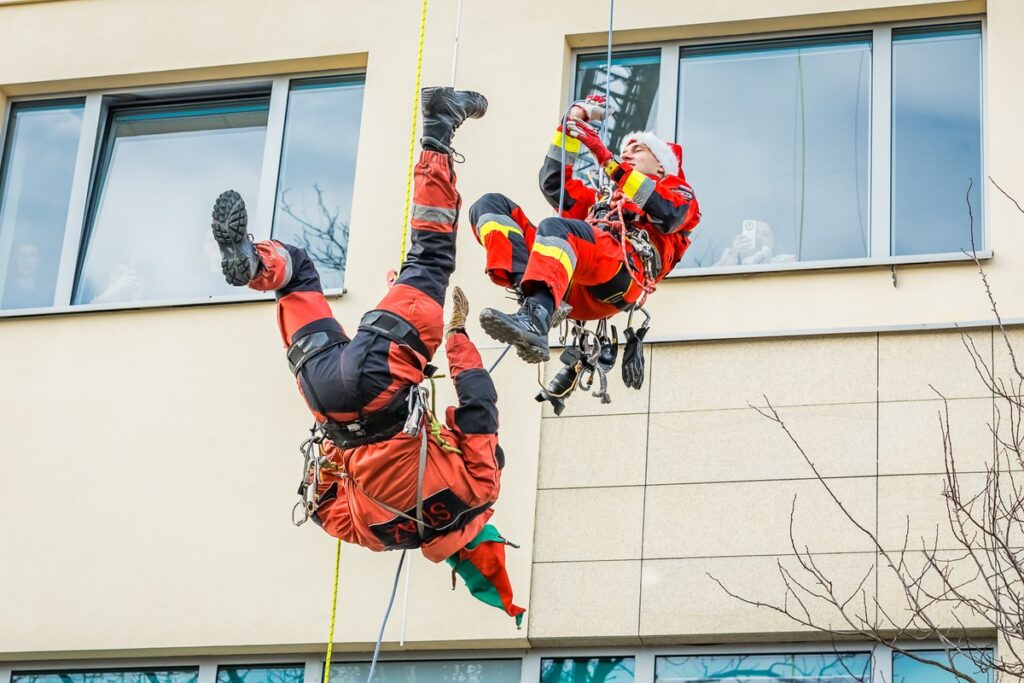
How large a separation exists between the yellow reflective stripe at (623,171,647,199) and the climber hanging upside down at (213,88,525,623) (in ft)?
2.68

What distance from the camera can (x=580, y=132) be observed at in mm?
9656

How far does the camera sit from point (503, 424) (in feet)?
38.2

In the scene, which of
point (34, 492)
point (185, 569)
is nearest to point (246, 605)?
point (185, 569)

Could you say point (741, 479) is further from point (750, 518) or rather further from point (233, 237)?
point (233, 237)

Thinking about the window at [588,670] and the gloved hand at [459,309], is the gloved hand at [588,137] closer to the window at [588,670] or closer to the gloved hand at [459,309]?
the gloved hand at [459,309]

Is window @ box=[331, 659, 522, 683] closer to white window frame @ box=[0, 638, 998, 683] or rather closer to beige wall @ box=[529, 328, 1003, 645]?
white window frame @ box=[0, 638, 998, 683]

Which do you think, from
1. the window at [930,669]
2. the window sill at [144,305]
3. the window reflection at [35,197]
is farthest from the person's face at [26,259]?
the window at [930,669]

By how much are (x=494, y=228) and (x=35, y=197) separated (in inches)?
193

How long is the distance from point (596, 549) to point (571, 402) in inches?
32.8

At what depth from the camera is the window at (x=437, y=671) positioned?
37.1ft

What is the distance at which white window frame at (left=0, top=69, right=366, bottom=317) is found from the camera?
41.5 feet

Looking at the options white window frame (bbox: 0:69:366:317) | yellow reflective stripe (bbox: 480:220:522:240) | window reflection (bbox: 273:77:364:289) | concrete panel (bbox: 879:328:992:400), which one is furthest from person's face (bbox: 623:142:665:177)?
window reflection (bbox: 273:77:364:289)

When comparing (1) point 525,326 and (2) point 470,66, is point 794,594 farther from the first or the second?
(2) point 470,66

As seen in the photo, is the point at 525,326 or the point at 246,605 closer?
the point at 525,326
